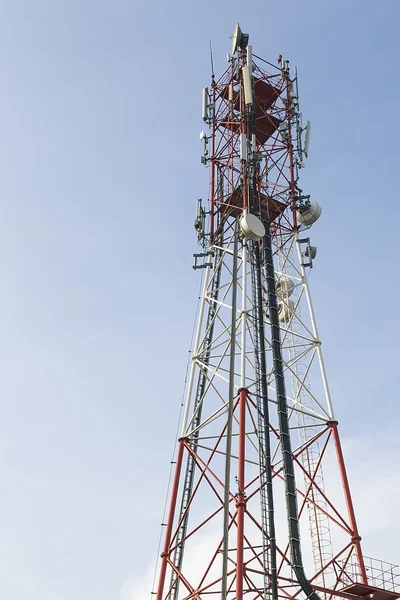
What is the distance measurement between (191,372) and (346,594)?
35.3 feet

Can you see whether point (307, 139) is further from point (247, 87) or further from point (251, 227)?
point (251, 227)

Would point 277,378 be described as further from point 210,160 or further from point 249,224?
point 210,160

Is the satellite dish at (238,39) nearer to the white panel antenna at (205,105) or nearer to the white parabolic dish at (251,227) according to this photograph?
the white panel antenna at (205,105)

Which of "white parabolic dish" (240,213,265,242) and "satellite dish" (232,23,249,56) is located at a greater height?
"satellite dish" (232,23,249,56)

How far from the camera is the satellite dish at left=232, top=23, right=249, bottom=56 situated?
37.7 meters

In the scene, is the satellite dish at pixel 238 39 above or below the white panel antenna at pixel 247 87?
above

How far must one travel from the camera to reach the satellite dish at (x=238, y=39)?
37.7m

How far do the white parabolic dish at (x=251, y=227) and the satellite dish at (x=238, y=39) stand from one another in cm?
1260

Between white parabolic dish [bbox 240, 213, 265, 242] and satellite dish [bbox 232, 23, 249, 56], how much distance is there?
12.6 metres

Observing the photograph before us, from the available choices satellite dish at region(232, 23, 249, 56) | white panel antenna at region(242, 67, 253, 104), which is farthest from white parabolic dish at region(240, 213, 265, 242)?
satellite dish at region(232, 23, 249, 56)

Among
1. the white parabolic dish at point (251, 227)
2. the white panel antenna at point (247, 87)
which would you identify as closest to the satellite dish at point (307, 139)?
the white panel antenna at point (247, 87)

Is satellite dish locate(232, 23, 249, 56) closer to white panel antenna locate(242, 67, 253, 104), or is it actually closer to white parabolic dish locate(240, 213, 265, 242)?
white panel antenna locate(242, 67, 253, 104)

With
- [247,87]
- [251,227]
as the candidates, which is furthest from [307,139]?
[251,227]

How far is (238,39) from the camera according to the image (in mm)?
37625
